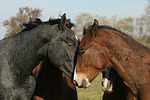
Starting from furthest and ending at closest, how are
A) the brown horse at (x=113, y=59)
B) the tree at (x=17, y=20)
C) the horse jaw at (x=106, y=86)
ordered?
1. the tree at (x=17, y=20)
2. the horse jaw at (x=106, y=86)
3. the brown horse at (x=113, y=59)

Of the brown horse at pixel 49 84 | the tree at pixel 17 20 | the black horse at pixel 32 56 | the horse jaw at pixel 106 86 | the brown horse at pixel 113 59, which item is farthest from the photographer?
the tree at pixel 17 20

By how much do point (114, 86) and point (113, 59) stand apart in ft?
2.02

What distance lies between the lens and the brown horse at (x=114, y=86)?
4086 mm

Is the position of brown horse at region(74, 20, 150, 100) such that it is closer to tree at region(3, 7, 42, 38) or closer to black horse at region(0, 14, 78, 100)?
black horse at region(0, 14, 78, 100)

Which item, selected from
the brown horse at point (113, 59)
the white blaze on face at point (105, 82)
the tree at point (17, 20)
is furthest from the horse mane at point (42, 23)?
the tree at point (17, 20)

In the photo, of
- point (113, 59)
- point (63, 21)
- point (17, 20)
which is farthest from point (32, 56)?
point (17, 20)

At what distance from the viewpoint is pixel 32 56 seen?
474 cm

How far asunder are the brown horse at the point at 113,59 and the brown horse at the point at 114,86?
6.6 inches

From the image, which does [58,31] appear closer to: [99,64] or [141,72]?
[99,64]

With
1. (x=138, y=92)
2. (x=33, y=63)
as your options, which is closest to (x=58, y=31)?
(x=33, y=63)

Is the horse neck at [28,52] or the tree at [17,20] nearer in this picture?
the horse neck at [28,52]

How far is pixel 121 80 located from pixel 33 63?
169cm

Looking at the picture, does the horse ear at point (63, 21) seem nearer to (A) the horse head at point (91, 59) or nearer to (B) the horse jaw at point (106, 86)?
(A) the horse head at point (91, 59)

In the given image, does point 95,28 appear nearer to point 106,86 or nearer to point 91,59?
point 91,59
